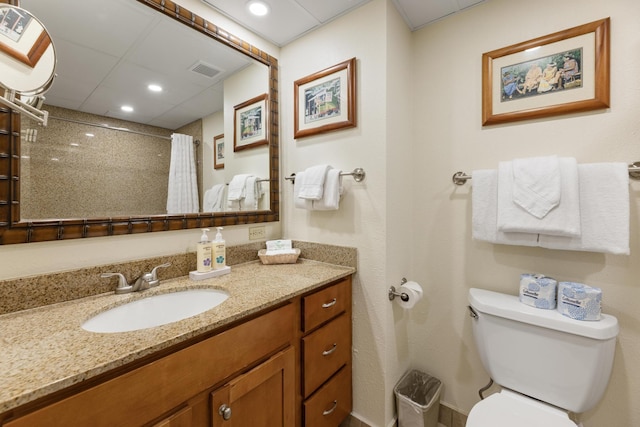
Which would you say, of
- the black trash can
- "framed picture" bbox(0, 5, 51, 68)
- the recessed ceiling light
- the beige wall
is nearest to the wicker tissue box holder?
the beige wall

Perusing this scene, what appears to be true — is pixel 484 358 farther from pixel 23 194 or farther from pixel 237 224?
pixel 23 194

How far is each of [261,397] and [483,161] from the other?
4.64ft

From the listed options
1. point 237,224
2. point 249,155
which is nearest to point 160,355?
point 237,224

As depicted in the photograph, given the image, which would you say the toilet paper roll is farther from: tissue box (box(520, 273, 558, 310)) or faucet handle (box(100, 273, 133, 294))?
faucet handle (box(100, 273, 133, 294))

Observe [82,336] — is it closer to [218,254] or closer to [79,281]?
[79,281]

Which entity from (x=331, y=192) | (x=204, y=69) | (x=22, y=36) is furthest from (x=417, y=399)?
(x=22, y=36)

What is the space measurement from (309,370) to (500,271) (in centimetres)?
101

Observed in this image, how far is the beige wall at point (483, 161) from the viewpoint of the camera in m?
1.06

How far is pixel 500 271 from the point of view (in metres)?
1.31

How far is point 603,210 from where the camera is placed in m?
1.00

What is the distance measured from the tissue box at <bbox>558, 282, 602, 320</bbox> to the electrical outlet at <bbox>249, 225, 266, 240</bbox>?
142 centimetres

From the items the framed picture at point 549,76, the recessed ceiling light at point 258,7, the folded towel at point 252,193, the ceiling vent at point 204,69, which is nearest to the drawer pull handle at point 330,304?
the folded towel at point 252,193

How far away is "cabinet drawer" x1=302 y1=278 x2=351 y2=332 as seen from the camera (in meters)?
1.12

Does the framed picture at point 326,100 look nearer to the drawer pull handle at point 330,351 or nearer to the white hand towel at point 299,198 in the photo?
the white hand towel at point 299,198
